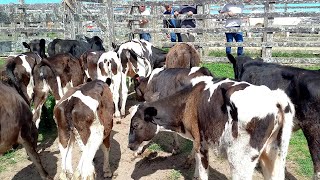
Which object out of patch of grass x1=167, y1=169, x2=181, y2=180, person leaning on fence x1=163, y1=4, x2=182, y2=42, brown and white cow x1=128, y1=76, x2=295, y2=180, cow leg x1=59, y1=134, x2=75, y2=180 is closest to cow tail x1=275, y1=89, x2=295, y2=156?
brown and white cow x1=128, y1=76, x2=295, y2=180

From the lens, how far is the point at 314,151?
454cm

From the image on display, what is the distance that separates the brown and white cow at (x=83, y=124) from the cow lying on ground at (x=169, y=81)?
1.49 metres

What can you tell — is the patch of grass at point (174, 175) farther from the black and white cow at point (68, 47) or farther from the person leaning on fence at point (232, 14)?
the person leaning on fence at point (232, 14)

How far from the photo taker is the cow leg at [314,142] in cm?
448

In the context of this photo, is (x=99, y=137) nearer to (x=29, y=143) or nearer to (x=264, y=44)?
(x=29, y=143)

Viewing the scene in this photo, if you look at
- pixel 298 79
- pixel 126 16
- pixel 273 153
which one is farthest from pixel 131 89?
pixel 273 153

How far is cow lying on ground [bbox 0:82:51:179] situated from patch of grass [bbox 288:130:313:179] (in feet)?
12.6

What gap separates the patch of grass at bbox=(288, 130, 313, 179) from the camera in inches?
211

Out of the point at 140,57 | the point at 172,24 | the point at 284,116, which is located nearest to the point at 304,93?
the point at 284,116

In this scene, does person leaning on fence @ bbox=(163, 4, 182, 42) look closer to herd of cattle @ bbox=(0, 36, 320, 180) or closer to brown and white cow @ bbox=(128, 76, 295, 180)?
herd of cattle @ bbox=(0, 36, 320, 180)

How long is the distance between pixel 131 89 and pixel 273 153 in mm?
6838

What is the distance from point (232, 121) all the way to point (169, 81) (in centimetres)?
251

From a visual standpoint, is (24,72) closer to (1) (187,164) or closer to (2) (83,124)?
(2) (83,124)

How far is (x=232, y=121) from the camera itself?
3.87m
